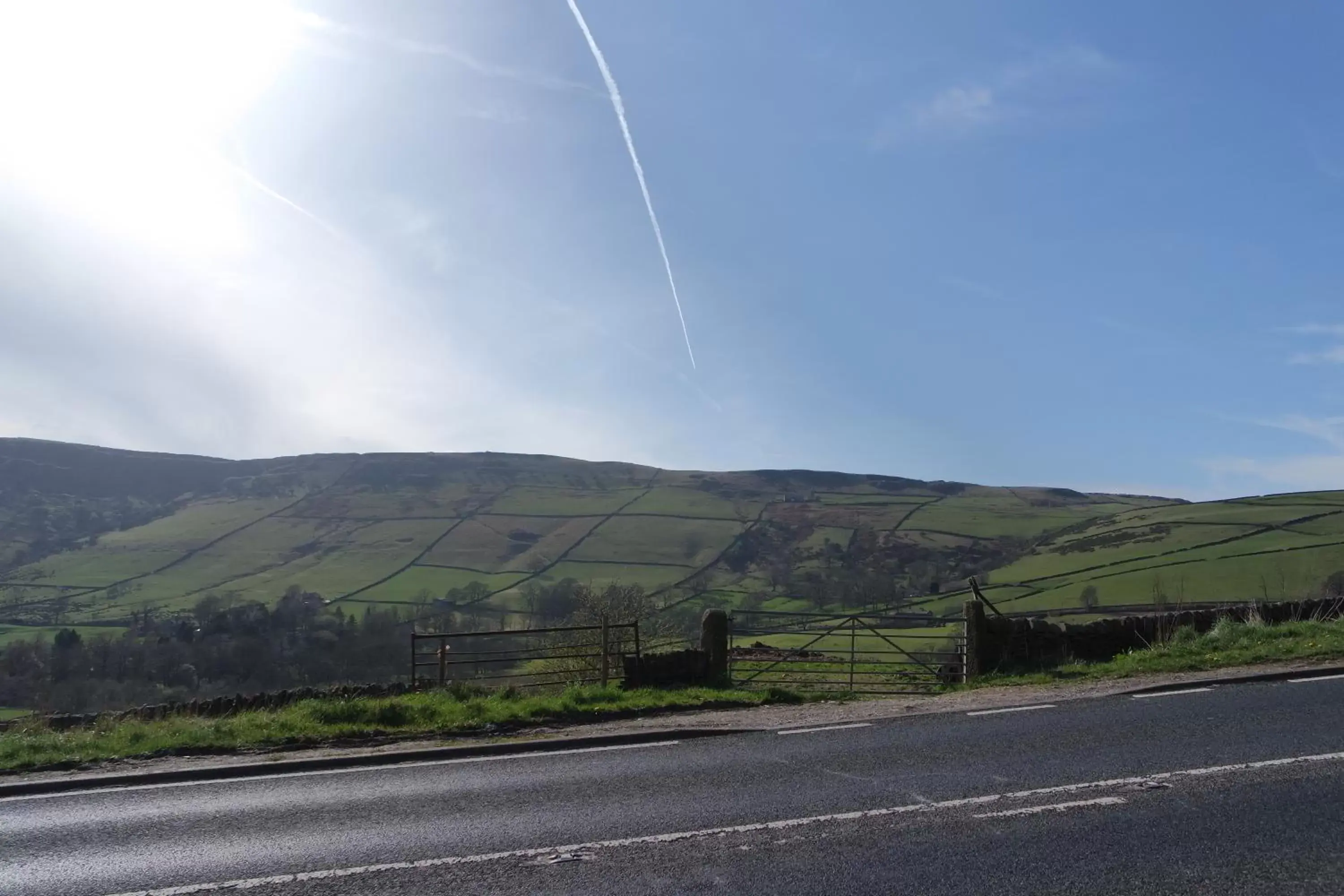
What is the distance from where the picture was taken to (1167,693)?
11.1 meters

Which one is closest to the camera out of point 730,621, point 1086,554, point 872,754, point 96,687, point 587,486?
point 872,754

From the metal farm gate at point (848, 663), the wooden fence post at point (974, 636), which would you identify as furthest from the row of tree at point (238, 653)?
the wooden fence post at point (974, 636)

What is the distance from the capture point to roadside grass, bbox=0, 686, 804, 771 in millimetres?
10336

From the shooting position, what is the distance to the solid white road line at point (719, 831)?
5652 millimetres

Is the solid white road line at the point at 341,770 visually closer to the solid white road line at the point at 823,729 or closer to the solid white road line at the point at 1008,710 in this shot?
the solid white road line at the point at 823,729

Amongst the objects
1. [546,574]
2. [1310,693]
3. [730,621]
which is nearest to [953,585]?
[546,574]

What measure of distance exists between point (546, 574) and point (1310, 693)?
5333 centimetres

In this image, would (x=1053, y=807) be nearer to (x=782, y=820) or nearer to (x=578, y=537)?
(x=782, y=820)

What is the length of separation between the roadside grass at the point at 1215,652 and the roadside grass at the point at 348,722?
3.95 m

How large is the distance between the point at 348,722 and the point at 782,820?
7.01m

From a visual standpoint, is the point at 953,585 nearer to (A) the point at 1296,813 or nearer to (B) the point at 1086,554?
(B) the point at 1086,554

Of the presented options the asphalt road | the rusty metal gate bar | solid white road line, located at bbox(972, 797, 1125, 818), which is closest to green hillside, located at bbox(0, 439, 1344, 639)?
the rusty metal gate bar

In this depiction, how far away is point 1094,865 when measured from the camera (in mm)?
5211

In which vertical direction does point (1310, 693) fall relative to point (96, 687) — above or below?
above
